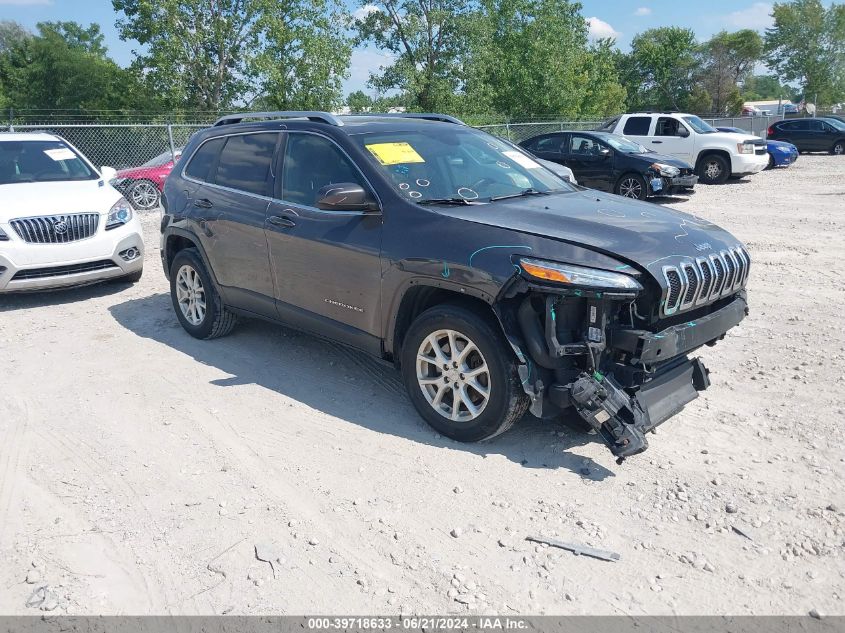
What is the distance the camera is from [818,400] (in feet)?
15.5

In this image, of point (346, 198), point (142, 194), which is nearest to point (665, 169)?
point (142, 194)

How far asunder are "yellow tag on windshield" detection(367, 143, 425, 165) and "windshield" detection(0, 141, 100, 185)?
18.0 ft

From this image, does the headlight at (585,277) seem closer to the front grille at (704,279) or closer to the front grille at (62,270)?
the front grille at (704,279)

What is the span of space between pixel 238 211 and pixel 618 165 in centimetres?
1142

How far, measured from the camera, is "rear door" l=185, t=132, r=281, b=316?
5391mm

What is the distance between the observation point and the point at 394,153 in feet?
15.7

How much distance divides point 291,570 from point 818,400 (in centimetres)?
352

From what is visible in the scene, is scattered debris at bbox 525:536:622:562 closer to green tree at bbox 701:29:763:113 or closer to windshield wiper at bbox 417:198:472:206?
windshield wiper at bbox 417:198:472:206

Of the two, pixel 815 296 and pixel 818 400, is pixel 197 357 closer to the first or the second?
pixel 818 400

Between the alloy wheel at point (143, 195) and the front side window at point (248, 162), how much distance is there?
10.5 metres

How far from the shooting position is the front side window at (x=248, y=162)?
5.41m

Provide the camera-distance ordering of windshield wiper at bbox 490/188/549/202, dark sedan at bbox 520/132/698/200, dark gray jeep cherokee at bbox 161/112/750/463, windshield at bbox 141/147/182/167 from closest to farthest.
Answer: dark gray jeep cherokee at bbox 161/112/750/463, windshield wiper at bbox 490/188/549/202, dark sedan at bbox 520/132/698/200, windshield at bbox 141/147/182/167

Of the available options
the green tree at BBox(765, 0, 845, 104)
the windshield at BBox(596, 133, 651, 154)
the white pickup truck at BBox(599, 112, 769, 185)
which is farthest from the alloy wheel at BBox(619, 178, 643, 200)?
the green tree at BBox(765, 0, 845, 104)

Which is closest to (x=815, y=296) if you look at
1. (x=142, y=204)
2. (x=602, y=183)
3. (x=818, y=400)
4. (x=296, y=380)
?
(x=818, y=400)
